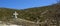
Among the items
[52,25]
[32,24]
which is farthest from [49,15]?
[32,24]

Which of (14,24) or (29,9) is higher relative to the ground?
(29,9)

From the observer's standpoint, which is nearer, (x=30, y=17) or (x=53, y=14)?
(x=53, y=14)

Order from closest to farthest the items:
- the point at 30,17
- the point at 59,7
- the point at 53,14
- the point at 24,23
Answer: the point at 53,14 < the point at 59,7 < the point at 24,23 < the point at 30,17

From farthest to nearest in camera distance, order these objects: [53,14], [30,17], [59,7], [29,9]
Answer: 1. [29,9]
2. [30,17]
3. [59,7]
4. [53,14]

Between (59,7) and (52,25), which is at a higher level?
(59,7)

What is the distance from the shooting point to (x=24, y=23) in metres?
18.6

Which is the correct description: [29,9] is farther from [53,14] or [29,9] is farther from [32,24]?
[53,14]

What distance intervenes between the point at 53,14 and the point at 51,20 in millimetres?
1526

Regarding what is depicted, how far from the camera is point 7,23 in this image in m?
17.9

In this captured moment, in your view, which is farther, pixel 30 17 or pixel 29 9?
pixel 29 9

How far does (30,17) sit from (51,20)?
A: 251 inches

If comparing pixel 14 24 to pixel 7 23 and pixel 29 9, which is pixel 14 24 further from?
pixel 29 9

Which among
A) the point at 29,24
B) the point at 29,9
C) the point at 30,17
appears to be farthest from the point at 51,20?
the point at 29,9

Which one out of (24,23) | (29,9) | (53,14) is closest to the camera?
(53,14)
